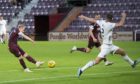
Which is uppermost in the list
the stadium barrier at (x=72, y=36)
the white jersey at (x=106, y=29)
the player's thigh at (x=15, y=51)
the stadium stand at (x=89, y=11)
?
the white jersey at (x=106, y=29)

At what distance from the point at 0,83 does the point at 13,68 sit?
16.4ft

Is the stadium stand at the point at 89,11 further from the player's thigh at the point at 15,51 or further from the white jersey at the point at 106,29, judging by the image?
the white jersey at the point at 106,29

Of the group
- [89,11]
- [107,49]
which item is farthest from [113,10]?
[107,49]

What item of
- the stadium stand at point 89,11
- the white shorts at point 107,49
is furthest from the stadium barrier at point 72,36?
the white shorts at point 107,49

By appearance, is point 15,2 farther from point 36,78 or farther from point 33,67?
point 36,78

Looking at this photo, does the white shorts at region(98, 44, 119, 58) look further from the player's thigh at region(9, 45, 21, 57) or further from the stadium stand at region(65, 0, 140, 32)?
the stadium stand at region(65, 0, 140, 32)

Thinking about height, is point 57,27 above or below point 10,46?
below

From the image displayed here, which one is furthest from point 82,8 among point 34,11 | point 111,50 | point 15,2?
point 111,50

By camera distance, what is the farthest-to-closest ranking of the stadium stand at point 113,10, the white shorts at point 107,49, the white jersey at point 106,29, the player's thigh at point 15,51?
1. the stadium stand at point 113,10
2. the player's thigh at point 15,51
3. the white jersey at point 106,29
4. the white shorts at point 107,49

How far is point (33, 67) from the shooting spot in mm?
20422

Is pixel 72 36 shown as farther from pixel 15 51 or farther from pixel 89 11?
pixel 15 51

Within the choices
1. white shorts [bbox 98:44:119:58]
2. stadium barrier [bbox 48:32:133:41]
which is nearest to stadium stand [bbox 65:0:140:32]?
stadium barrier [bbox 48:32:133:41]

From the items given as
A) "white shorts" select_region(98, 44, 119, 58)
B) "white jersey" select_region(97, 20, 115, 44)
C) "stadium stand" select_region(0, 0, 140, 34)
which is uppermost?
"white jersey" select_region(97, 20, 115, 44)

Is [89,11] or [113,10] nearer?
[113,10]
